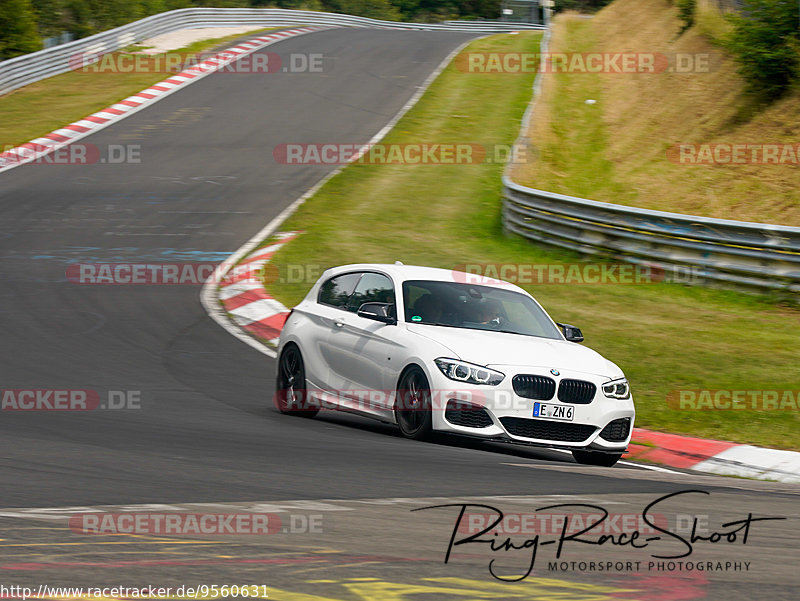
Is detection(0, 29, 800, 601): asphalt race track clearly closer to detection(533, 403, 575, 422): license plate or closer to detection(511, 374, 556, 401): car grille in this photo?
detection(533, 403, 575, 422): license plate

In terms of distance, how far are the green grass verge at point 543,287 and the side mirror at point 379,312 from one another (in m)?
2.51

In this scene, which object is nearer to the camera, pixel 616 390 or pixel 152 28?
pixel 616 390

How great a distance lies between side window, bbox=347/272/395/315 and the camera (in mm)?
9453

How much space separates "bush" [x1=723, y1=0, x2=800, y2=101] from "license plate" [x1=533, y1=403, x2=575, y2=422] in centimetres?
2105

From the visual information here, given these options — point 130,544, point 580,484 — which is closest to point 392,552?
point 130,544

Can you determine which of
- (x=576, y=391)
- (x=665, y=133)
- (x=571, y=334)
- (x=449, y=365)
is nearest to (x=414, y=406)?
(x=449, y=365)

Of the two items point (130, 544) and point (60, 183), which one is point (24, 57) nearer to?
point (60, 183)

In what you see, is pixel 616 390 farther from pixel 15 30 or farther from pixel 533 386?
pixel 15 30

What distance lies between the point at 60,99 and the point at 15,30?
7.37 metres

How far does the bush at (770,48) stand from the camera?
26.9 metres

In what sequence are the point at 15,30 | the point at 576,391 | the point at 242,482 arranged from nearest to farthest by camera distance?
the point at 242,482, the point at 576,391, the point at 15,30

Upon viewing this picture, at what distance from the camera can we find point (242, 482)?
6.15 meters

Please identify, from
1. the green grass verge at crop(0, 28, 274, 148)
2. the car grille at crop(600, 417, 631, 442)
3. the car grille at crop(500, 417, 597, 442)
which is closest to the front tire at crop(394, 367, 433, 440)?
the car grille at crop(500, 417, 597, 442)

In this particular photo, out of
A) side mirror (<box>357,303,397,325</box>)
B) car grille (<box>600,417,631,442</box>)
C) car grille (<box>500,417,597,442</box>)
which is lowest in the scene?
car grille (<box>600,417,631,442</box>)
